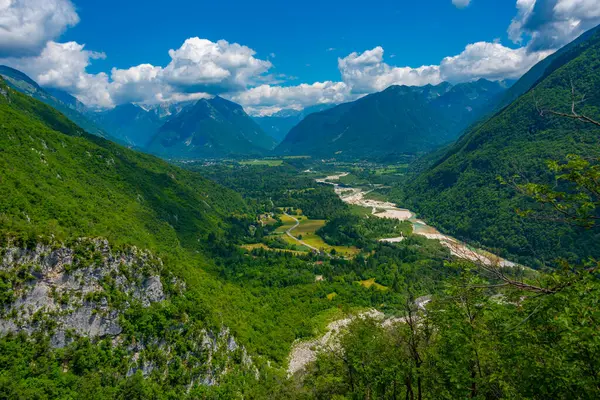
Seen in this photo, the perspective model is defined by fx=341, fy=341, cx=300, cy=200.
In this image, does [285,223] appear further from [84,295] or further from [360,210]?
[84,295]

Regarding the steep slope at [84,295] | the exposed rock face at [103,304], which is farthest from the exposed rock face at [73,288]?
the steep slope at [84,295]

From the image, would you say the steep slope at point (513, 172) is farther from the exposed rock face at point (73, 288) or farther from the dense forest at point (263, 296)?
the exposed rock face at point (73, 288)

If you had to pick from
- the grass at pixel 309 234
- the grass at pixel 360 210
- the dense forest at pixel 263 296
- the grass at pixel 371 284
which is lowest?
the grass at pixel 371 284

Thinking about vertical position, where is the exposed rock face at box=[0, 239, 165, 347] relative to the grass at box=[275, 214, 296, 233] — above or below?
above

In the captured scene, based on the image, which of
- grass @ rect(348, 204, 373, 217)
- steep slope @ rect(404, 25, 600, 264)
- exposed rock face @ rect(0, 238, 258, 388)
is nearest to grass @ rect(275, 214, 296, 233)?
grass @ rect(348, 204, 373, 217)

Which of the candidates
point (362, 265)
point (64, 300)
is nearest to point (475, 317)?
point (64, 300)

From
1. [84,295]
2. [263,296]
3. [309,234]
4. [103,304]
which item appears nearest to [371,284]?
[263,296]

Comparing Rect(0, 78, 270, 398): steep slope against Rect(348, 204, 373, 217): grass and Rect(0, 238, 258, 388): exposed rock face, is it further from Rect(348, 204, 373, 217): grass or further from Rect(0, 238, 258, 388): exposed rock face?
Rect(348, 204, 373, 217): grass
